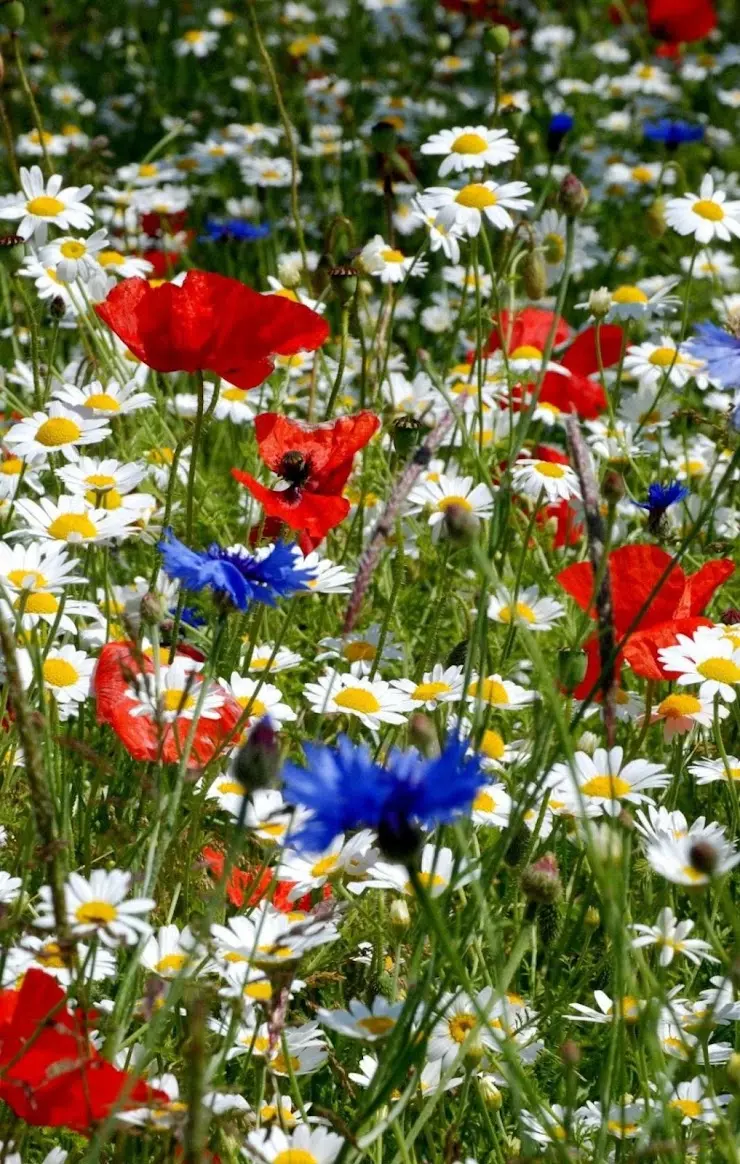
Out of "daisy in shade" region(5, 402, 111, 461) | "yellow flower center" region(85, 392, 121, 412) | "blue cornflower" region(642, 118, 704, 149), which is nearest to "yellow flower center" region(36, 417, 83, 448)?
"daisy in shade" region(5, 402, 111, 461)

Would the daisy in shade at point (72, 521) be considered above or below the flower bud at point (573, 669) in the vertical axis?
above

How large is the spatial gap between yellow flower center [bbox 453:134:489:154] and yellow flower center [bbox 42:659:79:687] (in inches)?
34.9

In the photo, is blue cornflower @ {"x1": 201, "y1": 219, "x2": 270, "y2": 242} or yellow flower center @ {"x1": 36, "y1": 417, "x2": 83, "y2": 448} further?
blue cornflower @ {"x1": 201, "y1": 219, "x2": 270, "y2": 242}

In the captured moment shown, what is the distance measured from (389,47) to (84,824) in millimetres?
3670

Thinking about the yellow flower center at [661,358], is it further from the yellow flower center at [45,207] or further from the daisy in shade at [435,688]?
the daisy in shade at [435,688]

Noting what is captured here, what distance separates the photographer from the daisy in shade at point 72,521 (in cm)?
151

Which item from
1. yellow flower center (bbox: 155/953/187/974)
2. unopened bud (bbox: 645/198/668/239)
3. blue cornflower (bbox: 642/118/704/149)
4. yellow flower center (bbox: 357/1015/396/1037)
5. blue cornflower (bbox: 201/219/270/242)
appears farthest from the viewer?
blue cornflower (bbox: 642/118/704/149)

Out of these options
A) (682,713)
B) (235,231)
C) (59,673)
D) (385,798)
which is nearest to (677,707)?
(682,713)

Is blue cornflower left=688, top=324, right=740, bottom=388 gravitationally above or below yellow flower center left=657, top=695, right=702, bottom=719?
above


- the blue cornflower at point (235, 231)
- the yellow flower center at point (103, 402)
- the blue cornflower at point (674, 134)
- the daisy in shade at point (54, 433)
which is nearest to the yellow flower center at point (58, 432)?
the daisy in shade at point (54, 433)

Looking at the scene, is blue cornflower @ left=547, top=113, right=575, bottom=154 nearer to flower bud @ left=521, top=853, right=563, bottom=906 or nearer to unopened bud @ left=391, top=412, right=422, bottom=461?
unopened bud @ left=391, top=412, right=422, bottom=461

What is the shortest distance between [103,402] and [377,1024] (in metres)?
0.94

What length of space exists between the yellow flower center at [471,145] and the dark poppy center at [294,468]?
623mm

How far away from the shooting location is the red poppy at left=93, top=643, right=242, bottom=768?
144 centimetres
